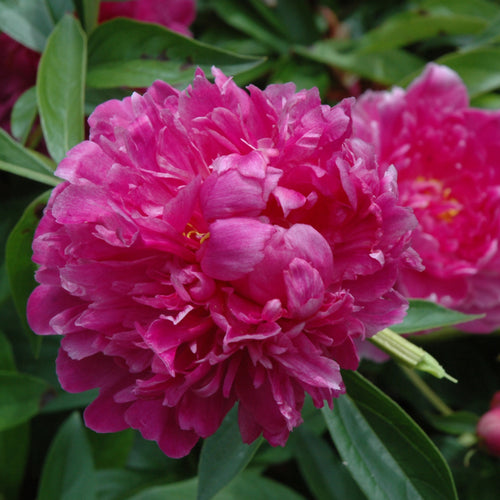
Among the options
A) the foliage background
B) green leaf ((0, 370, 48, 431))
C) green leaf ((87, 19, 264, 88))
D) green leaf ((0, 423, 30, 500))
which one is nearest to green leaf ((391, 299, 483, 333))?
the foliage background

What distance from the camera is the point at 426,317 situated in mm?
612

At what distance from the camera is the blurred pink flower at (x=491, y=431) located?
2.29 ft

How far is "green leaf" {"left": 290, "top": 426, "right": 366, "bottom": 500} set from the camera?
73 cm

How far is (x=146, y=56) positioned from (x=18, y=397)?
1.38 feet

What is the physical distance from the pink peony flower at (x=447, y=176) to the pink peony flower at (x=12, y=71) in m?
0.41

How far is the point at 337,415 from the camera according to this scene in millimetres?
592

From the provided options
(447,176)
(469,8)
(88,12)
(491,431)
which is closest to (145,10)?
(88,12)

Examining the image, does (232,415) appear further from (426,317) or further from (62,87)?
(62,87)

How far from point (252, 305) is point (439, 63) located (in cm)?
54

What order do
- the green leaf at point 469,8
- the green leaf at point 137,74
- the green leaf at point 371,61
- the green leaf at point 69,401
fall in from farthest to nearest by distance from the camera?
the green leaf at point 469,8 < the green leaf at point 371,61 < the green leaf at point 69,401 < the green leaf at point 137,74

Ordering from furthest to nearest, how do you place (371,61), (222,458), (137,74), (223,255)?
1. (371,61)
2. (137,74)
3. (222,458)
4. (223,255)

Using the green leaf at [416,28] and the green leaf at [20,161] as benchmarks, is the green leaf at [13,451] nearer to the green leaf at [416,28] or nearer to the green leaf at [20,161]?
the green leaf at [20,161]

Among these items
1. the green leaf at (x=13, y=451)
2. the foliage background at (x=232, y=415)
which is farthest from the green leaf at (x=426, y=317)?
the green leaf at (x=13, y=451)

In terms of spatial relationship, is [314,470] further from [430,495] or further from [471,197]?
[471,197]
